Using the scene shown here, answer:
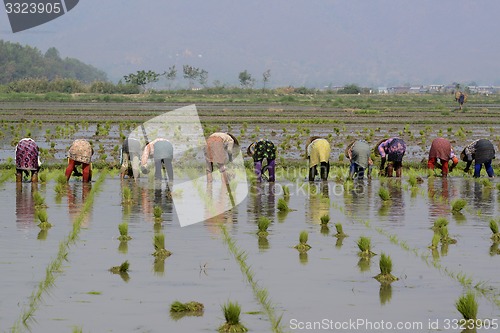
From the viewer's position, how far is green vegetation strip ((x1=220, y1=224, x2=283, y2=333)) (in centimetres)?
848

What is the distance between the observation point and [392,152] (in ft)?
68.9

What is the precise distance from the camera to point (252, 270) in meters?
10.8

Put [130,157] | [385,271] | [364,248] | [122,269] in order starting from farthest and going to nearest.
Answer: [130,157] → [364,248] → [122,269] → [385,271]

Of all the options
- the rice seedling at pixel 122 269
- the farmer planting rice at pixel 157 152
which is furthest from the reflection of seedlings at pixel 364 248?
the farmer planting rice at pixel 157 152

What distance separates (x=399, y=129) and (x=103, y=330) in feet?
107

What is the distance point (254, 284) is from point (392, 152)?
11501 millimetres

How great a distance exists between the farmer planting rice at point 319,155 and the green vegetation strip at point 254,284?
6900mm

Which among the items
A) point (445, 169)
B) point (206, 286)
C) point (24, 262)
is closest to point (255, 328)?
point (206, 286)

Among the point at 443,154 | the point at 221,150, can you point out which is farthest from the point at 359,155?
the point at 221,150

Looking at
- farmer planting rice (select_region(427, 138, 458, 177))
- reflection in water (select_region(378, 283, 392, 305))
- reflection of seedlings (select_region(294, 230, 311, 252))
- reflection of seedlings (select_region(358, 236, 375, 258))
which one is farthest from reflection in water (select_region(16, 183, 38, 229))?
farmer planting rice (select_region(427, 138, 458, 177))

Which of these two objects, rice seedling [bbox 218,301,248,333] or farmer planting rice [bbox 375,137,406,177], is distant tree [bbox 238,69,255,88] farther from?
rice seedling [bbox 218,301,248,333]

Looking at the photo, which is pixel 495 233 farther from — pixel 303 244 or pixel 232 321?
pixel 232 321

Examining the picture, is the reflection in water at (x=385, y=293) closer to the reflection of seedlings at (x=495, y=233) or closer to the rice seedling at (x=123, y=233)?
the reflection of seedlings at (x=495, y=233)

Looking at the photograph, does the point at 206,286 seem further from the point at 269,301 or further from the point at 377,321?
the point at 377,321
